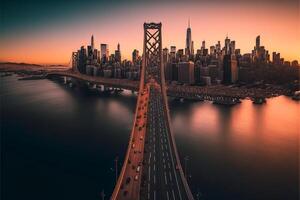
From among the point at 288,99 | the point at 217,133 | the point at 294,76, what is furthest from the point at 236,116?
the point at 294,76

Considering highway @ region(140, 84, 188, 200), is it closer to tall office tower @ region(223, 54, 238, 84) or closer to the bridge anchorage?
the bridge anchorage

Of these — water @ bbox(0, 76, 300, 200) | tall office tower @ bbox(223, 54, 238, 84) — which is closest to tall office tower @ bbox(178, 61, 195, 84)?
tall office tower @ bbox(223, 54, 238, 84)

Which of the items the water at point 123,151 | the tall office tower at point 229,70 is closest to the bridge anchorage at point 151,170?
the water at point 123,151

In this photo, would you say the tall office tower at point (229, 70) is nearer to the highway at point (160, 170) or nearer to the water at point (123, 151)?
the water at point (123, 151)

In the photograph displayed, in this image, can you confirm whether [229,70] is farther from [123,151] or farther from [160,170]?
[160,170]

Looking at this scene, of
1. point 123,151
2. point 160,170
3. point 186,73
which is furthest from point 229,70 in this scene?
point 160,170

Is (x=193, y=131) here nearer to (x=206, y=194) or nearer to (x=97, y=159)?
(x=97, y=159)

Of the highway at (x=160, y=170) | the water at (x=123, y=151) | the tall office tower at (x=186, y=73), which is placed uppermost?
the tall office tower at (x=186, y=73)

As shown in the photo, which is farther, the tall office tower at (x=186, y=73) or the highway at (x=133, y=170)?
the tall office tower at (x=186, y=73)
